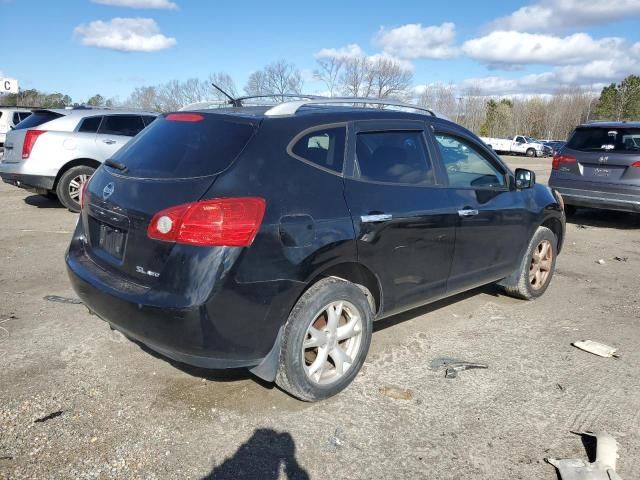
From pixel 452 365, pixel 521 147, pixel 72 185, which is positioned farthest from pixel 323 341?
pixel 521 147

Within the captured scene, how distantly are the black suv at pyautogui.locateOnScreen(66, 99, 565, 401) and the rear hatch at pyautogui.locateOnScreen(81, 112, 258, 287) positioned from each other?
11 millimetres

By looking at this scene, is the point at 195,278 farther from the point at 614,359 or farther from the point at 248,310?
the point at 614,359

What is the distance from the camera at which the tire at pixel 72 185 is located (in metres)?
8.98

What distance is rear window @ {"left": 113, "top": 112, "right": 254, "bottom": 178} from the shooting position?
2.99 metres

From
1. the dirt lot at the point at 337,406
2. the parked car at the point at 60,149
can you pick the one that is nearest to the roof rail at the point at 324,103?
the dirt lot at the point at 337,406

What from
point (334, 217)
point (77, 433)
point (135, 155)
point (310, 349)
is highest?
point (135, 155)

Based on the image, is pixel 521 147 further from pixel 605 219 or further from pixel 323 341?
pixel 323 341

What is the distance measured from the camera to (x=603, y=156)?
347 inches

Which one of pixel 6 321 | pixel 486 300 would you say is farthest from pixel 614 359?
pixel 6 321

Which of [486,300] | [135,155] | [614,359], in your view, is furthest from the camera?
[486,300]

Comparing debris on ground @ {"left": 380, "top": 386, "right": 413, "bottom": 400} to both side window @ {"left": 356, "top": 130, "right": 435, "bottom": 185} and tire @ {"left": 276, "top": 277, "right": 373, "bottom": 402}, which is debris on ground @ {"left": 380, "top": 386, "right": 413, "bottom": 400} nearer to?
tire @ {"left": 276, "top": 277, "right": 373, "bottom": 402}

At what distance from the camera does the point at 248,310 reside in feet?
9.25

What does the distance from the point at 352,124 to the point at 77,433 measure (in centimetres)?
241

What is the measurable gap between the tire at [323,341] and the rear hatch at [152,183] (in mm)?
824
